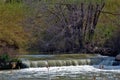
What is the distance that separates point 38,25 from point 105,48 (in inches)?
246

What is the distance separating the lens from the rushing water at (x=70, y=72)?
19547 mm

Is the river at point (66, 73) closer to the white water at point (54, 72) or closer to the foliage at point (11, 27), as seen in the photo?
the white water at point (54, 72)

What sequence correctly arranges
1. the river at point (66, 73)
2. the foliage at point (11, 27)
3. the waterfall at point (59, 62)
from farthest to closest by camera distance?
the foliage at point (11, 27)
the waterfall at point (59, 62)
the river at point (66, 73)

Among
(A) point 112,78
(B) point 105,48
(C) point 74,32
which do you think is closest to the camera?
(A) point 112,78

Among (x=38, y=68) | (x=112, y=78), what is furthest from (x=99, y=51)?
(x=112, y=78)

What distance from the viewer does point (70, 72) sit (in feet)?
70.8

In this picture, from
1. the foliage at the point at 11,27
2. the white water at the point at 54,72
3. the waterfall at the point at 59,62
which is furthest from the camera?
the foliage at the point at 11,27

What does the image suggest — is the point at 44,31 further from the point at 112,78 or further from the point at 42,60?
the point at 112,78

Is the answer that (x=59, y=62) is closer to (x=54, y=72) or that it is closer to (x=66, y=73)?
(x=54, y=72)

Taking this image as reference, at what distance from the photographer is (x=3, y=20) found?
110 ft

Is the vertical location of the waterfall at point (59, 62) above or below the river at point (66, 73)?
below

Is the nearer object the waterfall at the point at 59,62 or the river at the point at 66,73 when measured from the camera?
the river at the point at 66,73

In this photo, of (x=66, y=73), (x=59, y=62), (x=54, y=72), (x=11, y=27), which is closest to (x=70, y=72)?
(x=66, y=73)

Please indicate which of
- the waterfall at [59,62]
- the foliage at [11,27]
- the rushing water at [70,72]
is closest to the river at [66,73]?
the rushing water at [70,72]
